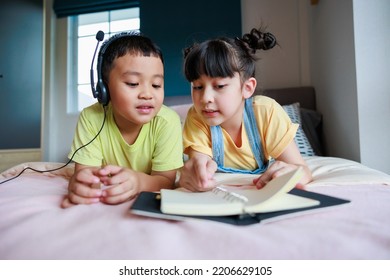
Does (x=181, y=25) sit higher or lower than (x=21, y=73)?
higher

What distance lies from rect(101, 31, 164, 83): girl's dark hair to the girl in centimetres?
15

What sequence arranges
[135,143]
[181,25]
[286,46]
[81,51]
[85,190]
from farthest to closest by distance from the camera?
[81,51] → [181,25] → [286,46] → [135,143] → [85,190]

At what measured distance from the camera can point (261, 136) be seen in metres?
0.77

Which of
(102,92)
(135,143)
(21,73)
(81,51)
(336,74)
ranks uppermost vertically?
(81,51)

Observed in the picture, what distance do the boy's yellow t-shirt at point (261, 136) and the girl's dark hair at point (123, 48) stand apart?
0.26m

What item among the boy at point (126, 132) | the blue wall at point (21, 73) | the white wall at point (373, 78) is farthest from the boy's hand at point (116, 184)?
the blue wall at point (21, 73)

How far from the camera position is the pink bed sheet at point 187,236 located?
273 mm

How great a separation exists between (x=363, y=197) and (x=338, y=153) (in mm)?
874

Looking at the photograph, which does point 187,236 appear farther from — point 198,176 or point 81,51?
point 81,51

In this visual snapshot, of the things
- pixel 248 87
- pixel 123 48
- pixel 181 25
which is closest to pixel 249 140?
pixel 248 87

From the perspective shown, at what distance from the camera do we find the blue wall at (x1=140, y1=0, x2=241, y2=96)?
1790mm

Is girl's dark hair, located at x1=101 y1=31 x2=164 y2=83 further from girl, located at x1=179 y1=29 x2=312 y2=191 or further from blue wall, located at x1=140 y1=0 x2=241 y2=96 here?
blue wall, located at x1=140 y1=0 x2=241 y2=96

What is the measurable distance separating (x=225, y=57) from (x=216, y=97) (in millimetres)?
114
